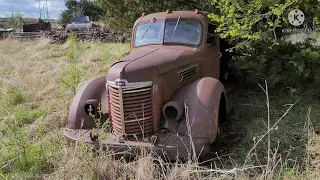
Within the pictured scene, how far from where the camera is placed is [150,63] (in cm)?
391

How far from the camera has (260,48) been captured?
6.05m

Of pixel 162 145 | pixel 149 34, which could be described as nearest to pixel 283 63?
pixel 149 34

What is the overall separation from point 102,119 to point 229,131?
1.91 meters

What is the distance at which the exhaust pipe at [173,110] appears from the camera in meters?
3.82

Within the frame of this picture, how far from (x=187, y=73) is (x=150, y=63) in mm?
855

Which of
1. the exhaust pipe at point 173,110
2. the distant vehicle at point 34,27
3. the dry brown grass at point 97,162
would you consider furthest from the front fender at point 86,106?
the distant vehicle at point 34,27

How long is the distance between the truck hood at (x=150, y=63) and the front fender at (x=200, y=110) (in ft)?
1.37

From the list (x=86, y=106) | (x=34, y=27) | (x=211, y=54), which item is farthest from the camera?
(x=34, y=27)

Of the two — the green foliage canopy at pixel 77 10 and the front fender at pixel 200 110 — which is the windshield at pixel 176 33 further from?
the green foliage canopy at pixel 77 10

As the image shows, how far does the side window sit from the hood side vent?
65 centimetres

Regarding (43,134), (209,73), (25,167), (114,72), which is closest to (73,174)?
(25,167)

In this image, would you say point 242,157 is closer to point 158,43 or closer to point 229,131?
point 229,131

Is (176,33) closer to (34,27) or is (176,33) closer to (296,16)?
(296,16)

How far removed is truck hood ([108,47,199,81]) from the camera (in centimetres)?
370
